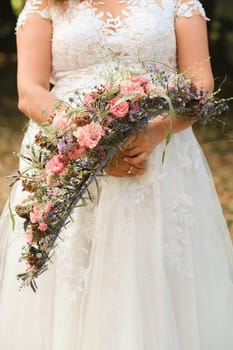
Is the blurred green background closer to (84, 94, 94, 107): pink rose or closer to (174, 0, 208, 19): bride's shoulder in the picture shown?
(174, 0, 208, 19): bride's shoulder

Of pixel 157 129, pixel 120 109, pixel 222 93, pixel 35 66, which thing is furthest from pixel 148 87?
pixel 222 93

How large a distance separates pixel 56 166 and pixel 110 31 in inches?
29.6

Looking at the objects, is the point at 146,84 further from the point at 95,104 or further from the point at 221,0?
the point at 221,0

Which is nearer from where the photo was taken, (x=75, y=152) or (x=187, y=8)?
(x=75, y=152)

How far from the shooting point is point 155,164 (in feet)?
10.6

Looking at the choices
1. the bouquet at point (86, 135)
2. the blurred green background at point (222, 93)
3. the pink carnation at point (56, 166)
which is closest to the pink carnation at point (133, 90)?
the bouquet at point (86, 135)

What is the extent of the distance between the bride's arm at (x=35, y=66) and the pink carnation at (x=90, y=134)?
1.39ft

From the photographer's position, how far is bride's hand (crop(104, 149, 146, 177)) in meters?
3.01

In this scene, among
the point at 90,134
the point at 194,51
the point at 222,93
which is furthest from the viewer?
the point at 222,93

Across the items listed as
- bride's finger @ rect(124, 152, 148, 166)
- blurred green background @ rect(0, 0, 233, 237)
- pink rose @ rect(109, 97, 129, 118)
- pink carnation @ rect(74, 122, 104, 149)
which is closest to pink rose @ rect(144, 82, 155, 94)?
pink rose @ rect(109, 97, 129, 118)

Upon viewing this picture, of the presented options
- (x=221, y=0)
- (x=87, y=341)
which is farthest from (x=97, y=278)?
(x=221, y=0)

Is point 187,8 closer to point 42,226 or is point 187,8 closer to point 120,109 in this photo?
point 120,109

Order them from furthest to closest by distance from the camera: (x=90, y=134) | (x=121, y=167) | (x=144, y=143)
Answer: (x=121, y=167)
(x=144, y=143)
(x=90, y=134)

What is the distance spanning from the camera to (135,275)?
3.15 metres
